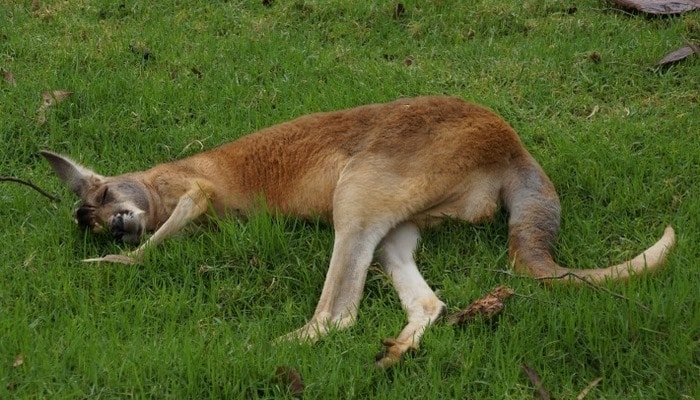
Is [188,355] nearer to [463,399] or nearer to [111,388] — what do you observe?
[111,388]

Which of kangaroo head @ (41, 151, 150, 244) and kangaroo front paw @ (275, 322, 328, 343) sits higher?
kangaroo front paw @ (275, 322, 328, 343)

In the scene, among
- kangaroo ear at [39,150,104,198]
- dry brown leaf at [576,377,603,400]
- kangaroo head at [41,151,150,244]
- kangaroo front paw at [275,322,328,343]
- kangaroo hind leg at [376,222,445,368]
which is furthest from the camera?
kangaroo ear at [39,150,104,198]

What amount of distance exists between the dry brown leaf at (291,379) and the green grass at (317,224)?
0.10 ft

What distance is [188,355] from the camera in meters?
3.86

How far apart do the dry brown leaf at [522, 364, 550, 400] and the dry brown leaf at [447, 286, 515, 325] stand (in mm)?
387

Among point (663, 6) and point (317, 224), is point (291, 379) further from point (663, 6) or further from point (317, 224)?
point (663, 6)

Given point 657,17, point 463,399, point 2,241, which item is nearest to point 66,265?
point 2,241

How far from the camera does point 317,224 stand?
208 inches

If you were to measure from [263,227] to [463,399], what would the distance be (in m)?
1.76

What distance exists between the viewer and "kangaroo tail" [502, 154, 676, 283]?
4.29 metres

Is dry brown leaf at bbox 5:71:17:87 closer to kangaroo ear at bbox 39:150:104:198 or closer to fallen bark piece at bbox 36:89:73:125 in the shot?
fallen bark piece at bbox 36:89:73:125

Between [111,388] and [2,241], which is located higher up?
[111,388]

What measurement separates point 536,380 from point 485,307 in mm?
527

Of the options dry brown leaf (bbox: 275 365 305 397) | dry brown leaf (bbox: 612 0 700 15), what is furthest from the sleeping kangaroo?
dry brown leaf (bbox: 612 0 700 15)
